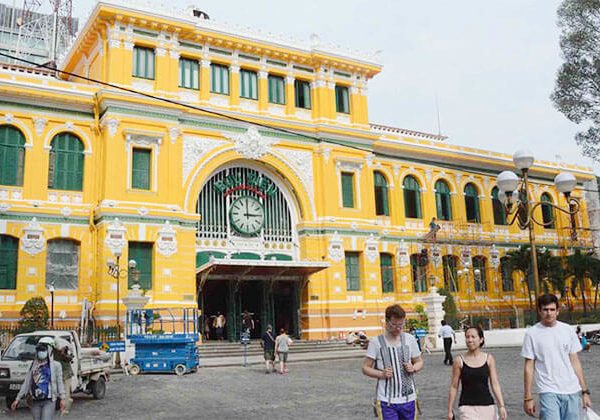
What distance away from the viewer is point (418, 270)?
34.9 meters

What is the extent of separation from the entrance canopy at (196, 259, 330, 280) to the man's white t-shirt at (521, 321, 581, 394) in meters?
19.8

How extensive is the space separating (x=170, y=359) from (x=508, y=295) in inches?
990

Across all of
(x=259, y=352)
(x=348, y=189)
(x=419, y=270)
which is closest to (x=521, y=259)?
(x=419, y=270)

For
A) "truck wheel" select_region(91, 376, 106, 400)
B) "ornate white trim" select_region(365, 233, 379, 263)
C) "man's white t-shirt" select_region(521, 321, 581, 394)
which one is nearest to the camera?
"man's white t-shirt" select_region(521, 321, 581, 394)

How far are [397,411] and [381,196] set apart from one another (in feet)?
95.0

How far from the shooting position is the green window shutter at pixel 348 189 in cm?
3184

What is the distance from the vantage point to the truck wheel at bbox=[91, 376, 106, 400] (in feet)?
45.3

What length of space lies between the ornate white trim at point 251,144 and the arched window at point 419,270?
10944 millimetres

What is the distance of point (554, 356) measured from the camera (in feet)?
20.4

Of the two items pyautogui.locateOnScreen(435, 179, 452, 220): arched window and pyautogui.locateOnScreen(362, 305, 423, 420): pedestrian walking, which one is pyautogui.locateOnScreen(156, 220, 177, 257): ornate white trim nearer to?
pyautogui.locateOnScreen(435, 179, 452, 220): arched window

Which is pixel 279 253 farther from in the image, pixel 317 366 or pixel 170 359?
pixel 170 359

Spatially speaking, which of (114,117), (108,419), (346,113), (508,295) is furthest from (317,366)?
(508,295)

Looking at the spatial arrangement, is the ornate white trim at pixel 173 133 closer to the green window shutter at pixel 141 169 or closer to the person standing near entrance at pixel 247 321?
the green window shutter at pixel 141 169

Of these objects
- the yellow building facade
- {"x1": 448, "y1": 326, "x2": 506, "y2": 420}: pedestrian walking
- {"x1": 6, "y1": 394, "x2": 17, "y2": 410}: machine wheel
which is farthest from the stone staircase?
{"x1": 448, "y1": 326, "x2": 506, "y2": 420}: pedestrian walking
